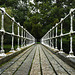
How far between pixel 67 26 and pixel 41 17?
7.78m

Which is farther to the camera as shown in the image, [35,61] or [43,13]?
[43,13]

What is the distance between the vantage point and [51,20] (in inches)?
1109

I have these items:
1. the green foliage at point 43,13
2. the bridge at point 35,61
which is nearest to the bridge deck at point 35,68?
the bridge at point 35,61

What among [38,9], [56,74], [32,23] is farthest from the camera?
[38,9]

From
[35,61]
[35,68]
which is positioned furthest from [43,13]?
[35,68]

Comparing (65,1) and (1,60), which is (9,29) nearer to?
(1,60)

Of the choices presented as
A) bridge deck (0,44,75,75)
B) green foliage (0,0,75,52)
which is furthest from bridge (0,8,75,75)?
green foliage (0,0,75,52)

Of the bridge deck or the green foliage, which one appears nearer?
the bridge deck

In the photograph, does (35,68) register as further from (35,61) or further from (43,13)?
(43,13)

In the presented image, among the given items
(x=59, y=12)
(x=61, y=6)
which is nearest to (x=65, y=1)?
(x=61, y=6)

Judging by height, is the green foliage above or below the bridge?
above

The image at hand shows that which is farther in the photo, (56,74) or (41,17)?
(41,17)

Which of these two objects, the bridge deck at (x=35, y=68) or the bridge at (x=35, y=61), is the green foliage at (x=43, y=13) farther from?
the bridge deck at (x=35, y=68)

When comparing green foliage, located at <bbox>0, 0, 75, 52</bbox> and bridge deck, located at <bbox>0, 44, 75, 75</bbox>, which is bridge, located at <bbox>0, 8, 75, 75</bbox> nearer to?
bridge deck, located at <bbox>0, 44, 75, 75</bbox>
